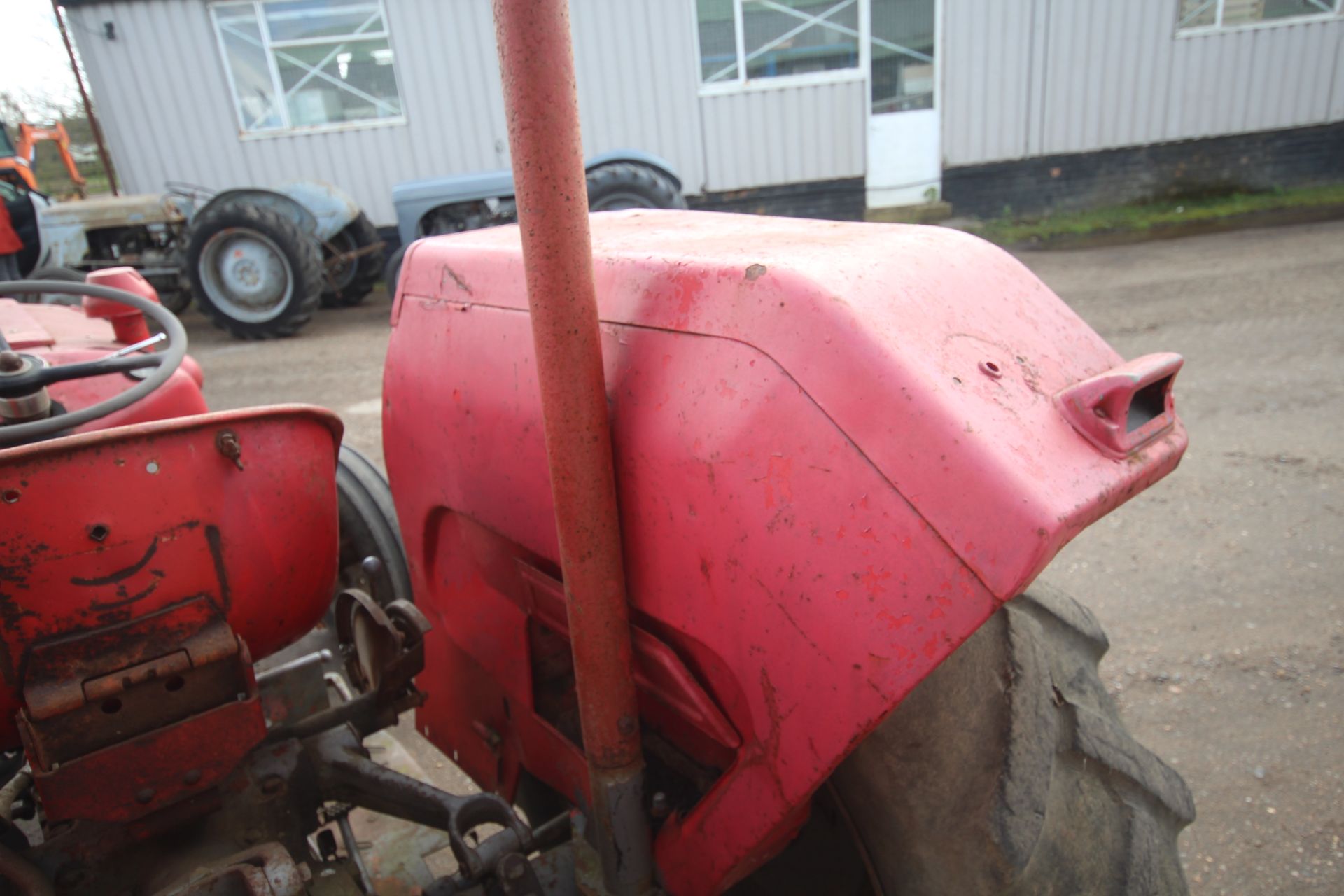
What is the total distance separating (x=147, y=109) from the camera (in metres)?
8.52

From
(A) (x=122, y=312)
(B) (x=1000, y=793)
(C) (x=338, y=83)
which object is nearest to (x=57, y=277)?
(C) (x=338, y=83)

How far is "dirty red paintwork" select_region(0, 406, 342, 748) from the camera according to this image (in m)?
1.08

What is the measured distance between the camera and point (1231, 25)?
872 cm

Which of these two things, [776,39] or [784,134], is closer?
[776,39]

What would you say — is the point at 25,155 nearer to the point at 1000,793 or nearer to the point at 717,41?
the point at 717,41

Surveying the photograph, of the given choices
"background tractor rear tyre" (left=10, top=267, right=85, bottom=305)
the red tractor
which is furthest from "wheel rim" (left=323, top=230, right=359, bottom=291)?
the red tractor

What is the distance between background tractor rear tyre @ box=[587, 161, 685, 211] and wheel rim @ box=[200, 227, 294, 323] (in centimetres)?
244

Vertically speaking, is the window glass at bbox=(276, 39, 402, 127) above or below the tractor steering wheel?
above

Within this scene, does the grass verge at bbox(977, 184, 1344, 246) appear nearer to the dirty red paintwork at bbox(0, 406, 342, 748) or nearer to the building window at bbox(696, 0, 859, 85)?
the building window at bbox(696, 0, 859, 85)

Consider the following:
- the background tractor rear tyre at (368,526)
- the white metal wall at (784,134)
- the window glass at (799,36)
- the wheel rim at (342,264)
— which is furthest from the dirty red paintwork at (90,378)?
the window glass at (799,36)

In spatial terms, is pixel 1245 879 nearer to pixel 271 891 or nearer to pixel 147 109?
pixel 271 891

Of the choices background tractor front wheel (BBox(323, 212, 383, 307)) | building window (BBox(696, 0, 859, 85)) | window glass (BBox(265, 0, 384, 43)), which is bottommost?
background tractor front wheel (BBox(323, 212, 383, 307))

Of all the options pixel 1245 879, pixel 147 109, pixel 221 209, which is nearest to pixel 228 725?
pixel 1245 879

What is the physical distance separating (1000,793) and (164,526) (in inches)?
41.0
